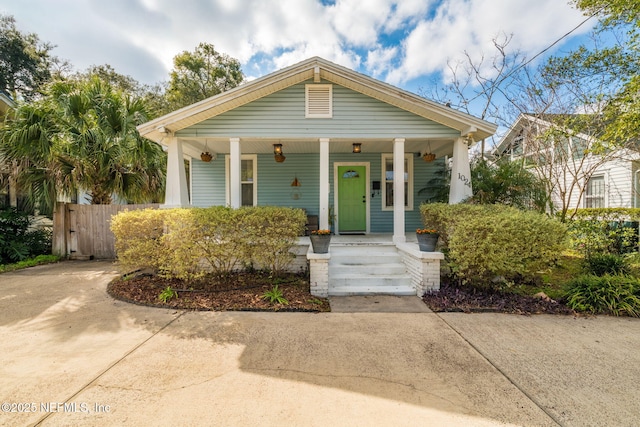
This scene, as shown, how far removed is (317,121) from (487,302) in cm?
482

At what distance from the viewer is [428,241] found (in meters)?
4.71

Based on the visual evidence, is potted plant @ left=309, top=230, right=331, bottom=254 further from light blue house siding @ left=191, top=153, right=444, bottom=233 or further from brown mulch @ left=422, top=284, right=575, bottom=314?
light blue house siding @ left=191, top=153, right=444, bottom=233

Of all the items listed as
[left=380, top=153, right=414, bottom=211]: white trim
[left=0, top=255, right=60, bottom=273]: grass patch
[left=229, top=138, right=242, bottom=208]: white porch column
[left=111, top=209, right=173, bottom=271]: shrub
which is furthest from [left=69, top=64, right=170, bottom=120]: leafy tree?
[left=380, top=153, right=414, bottom=211]: white trim

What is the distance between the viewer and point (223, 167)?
28.5 feet

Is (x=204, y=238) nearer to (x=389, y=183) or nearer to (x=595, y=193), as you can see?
(x=389, y=183)

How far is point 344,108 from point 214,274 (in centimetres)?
453

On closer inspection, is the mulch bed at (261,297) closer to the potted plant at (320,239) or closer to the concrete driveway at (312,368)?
the concrete driveway at (312,368)

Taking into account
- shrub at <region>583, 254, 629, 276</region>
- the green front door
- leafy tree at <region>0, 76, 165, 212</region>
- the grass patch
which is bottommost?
the grass patch

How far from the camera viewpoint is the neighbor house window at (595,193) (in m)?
10.6

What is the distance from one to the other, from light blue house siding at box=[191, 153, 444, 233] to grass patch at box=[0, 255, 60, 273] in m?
3.86

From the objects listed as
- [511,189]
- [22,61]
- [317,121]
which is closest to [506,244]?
[511,189]

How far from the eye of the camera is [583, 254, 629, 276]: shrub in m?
5.18

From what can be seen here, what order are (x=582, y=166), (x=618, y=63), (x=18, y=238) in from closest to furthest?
(x=618, y=63) < (x=18, y=238) < (x=582, y=166)

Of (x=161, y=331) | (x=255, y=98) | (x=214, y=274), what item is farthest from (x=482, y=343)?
(x=255, y=98)
